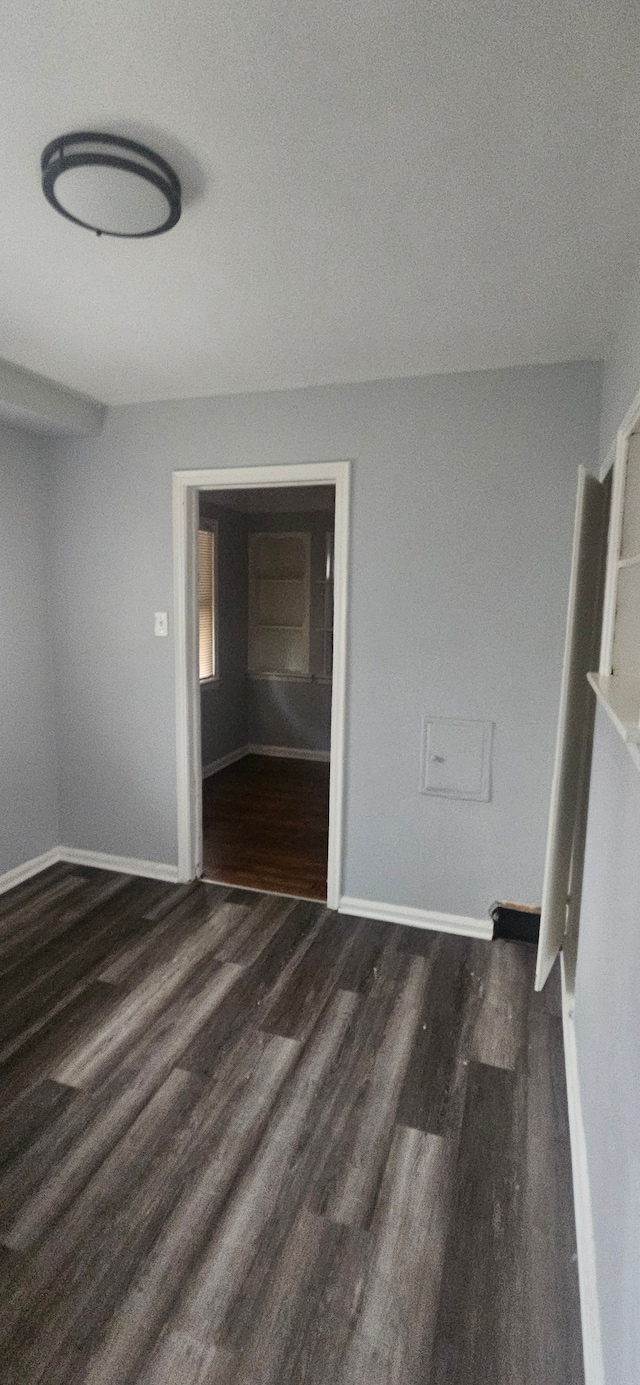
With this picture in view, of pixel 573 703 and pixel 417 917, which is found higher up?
pixel 573 703

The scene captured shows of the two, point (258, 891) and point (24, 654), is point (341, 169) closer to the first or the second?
point (24, 654)

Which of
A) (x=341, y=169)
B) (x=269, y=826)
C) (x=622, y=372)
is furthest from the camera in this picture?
(x=269, y=826)

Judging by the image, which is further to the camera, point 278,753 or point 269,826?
point 278,753

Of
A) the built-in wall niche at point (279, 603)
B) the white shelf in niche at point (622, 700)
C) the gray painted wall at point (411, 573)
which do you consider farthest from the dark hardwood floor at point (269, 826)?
the white shelf in niche at point (622, 700)

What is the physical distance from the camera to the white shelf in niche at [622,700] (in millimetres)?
1021

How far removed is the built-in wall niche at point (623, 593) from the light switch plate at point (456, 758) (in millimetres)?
906

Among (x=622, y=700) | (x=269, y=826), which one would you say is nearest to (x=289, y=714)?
(x=269, y=826)

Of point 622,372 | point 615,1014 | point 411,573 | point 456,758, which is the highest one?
point 622,372

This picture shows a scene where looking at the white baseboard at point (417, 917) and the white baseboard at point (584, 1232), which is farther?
the white baseboard at point (417, 917)

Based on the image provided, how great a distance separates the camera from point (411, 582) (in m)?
2.75

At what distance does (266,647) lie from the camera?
6012 mm

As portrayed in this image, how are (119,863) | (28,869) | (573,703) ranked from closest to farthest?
(573,703) → (28,869) → (119,863)

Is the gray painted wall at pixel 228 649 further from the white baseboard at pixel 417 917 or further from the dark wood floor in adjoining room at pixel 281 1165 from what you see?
the dark wood floor in adjoining room at pixel 281 1165

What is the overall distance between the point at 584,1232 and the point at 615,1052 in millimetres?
600
